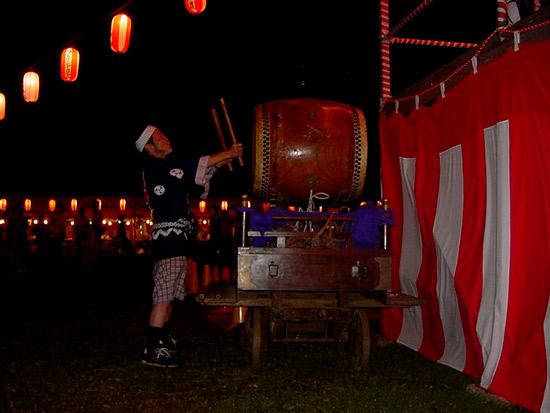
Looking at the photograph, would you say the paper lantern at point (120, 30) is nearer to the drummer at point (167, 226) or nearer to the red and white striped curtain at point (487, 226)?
the drummer at point (167, 226)

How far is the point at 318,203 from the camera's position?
5.01 meters

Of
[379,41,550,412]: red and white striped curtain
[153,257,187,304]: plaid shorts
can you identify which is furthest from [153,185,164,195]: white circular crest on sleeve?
[379,41,550,412]: red and white striped curtain

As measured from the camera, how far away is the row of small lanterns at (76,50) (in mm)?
8703

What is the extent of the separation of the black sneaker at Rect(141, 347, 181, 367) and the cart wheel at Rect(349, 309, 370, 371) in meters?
1.45

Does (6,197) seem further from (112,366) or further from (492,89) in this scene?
(492,89)

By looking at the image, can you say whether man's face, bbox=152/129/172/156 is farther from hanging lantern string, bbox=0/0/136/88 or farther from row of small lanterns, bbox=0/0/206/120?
hanging lantern string, bbox=0/0/136/88

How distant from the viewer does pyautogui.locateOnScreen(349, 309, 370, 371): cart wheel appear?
13.7 feet

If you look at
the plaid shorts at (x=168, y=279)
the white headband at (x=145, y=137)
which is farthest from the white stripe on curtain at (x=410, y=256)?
the white headband at (x=145, y=137)

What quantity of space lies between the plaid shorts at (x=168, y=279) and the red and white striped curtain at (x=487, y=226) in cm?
217

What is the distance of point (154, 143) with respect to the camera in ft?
15.9

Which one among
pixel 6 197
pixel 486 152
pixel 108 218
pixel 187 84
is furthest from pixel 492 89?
pixel 108 218

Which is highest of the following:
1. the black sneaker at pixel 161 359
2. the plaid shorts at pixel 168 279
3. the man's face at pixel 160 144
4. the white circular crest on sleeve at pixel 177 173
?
the man's face at pixel 160 144

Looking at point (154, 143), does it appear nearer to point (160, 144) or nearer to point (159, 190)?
point (160, 144)

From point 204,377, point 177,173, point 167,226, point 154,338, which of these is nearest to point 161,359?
point 154,338
